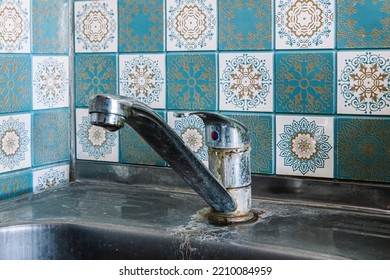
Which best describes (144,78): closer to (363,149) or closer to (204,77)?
(204,77)

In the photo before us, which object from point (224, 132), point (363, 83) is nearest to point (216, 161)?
point (224, 132)

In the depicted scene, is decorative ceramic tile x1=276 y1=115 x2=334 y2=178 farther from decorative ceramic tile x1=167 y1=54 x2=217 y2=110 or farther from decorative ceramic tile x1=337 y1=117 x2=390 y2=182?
decorative ceramic tile x1=167 y1=54 x2=217 y2=110

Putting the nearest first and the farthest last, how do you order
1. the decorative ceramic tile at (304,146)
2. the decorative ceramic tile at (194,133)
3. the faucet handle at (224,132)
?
the faucet handle at (224,132) → the decorative ceramic tile at (304,146) → the decorative ceramic tile at (194,133)

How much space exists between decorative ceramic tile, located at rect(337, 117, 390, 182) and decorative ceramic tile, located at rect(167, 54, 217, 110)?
0.25 meters

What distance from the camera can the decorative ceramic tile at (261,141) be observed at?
1056 mm

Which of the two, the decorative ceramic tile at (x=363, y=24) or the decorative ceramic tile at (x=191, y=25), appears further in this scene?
the decorative ceramic tile at (x=191, y=25)

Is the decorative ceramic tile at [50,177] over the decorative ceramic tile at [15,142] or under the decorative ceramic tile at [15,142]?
under

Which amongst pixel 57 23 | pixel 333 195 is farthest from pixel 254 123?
pixel 57 23

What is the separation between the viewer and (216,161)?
926 millimetres

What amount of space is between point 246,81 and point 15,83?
44 centimetres

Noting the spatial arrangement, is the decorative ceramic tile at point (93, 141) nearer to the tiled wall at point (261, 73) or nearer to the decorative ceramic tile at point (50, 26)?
the tiled wall at point (261, 73)

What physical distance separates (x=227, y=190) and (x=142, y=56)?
0.38 metres

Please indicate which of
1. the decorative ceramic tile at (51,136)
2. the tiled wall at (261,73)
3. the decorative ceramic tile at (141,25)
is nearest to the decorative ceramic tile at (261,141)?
the tiled wall at (261,73)
